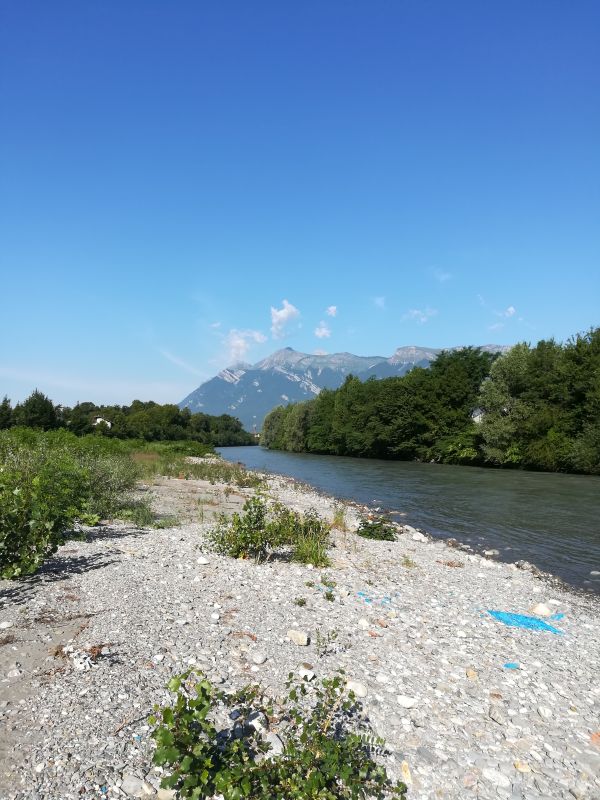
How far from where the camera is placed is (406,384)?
219 ft

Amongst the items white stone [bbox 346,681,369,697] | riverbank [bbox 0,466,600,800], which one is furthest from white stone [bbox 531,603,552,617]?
white stone [bbox 346,681,369,697]

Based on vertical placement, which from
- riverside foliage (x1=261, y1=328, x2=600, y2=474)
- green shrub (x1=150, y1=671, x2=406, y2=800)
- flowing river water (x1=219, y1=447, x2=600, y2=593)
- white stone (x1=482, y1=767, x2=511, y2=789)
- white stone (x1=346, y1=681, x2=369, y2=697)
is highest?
riverside foliage (x1=261, y1=328, x2=600, y2=474)

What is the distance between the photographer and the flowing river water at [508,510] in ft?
50.2

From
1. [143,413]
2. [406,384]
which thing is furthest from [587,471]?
[143,413]

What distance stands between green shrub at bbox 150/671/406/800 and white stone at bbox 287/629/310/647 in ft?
6.10

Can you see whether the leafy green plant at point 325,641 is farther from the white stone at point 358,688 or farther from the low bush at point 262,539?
the low bush at point 262,539

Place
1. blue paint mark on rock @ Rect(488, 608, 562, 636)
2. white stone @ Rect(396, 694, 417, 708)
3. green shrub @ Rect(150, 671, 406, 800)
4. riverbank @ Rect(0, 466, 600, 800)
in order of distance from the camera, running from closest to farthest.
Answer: green shrub @ Rect(150, 671, 406, 800), riverbank @ Rect(0, 466, 600, 800), white stone @ Rect(396, 694, 417, 708), blue paint mark on rock @ Rect(488, 608, 562, 636)

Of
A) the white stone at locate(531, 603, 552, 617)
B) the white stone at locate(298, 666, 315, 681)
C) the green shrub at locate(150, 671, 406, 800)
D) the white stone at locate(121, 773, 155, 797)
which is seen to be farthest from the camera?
the white stone at locate(531, 603, 552, 617)

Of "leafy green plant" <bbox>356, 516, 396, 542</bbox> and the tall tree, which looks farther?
the tall tree

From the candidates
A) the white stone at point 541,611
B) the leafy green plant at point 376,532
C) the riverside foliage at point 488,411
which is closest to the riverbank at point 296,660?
the white stone at point 541,611

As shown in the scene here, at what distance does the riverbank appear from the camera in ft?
14.5

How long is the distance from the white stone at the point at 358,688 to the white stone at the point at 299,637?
107 cm

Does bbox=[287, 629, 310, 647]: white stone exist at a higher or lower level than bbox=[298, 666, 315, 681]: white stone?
higher

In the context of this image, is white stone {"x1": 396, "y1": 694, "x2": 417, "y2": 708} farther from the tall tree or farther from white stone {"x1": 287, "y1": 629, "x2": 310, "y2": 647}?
the tall tree
